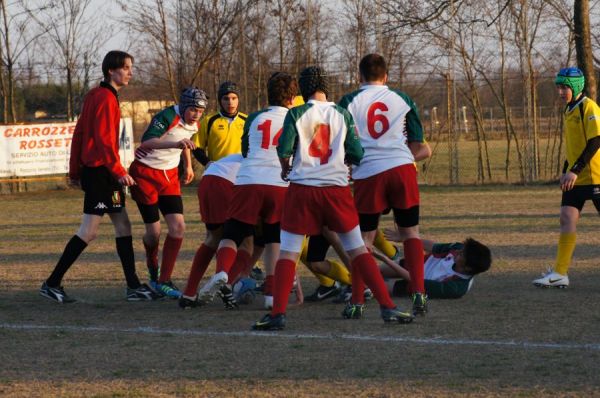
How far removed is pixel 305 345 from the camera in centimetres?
664

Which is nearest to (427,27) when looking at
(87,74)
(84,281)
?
(87,74)

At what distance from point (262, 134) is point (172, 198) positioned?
161 cm

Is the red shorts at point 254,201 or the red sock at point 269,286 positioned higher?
the red shorts at point 254,201

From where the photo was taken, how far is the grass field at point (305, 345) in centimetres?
551

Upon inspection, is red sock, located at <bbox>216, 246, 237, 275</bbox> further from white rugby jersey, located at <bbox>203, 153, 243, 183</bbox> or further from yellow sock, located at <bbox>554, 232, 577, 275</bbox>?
yellow sock, located at <bbox>554, 232, 577, 275</bbox>

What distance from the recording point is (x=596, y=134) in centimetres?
885

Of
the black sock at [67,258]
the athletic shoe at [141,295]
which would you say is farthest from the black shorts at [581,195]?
the black sock at [67,258]

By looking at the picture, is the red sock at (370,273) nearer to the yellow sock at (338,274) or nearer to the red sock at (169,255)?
the yellow sock at (338,274)

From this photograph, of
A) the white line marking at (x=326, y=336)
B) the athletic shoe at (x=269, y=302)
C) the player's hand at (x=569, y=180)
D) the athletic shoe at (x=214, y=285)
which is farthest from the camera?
the player's hand at (x=569, y=180)

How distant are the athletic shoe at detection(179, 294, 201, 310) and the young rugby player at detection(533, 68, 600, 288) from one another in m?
3.00

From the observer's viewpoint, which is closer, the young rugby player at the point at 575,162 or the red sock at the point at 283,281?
the red sock at the point at 283,281

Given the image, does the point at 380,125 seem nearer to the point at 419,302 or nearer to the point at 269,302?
the point at 419,302

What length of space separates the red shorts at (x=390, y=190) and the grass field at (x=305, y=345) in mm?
843

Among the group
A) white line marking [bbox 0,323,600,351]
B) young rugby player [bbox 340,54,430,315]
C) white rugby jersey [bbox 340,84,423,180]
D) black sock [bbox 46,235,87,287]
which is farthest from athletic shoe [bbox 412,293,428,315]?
black sock [bbox 46,235,87,287]
